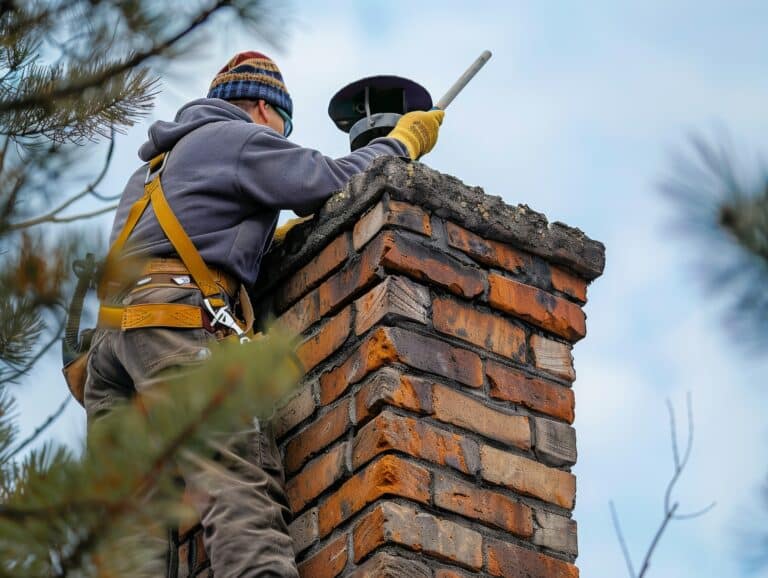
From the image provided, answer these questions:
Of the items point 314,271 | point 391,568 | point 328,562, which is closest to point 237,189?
point 314,271

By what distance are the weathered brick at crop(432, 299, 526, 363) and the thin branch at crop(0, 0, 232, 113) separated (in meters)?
0.86

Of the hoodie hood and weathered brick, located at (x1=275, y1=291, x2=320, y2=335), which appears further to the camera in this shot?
the hoodie hood

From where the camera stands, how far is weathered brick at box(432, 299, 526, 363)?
3293 mm

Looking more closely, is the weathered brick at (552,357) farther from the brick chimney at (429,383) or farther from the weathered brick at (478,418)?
the weathered brick at (478,418)

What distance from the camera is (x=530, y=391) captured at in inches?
133

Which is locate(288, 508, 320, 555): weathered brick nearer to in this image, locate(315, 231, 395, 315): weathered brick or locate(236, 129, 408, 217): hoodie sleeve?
locate(315, 231, 395, 315): weathered brick

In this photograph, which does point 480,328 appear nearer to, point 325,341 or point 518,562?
point 325,341

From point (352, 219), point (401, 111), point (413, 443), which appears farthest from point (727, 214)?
point (401, 111)

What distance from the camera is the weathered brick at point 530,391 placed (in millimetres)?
3318

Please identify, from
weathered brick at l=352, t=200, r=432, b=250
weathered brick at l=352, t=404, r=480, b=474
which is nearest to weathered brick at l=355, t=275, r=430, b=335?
weathered brick at l=352, t=200, r=432, b=250

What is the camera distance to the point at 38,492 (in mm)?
1869

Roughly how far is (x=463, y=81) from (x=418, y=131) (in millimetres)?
600

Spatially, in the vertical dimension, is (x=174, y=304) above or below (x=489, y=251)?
Result: below

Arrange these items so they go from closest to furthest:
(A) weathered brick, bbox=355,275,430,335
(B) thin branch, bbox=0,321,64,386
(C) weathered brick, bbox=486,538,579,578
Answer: (B) thin branch, bbox=0,321,64,386, (C) weathered brick, bbox=486,538,579,578, (A) weathered brick, bbox=355,275,430,335
